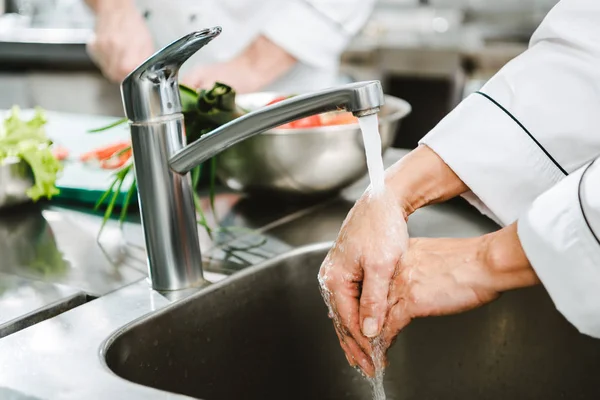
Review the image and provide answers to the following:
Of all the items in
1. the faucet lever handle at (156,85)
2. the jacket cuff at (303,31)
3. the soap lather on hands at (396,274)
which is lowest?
the soap lather on hands at (396,274)

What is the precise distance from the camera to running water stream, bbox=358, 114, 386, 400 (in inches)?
25.5

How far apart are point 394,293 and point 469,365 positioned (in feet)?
0.85

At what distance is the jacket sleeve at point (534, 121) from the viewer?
820 millimetres

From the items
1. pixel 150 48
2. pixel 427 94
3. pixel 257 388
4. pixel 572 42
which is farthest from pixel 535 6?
pixel 257 388

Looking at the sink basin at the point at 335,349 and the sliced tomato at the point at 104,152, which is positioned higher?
the sliced tomato at the point at 104,152

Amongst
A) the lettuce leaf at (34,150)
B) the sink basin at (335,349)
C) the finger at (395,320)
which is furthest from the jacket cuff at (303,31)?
the finger at (395,320)

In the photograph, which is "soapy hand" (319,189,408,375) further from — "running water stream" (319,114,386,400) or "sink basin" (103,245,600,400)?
"sink basin" (103,245,600,400)

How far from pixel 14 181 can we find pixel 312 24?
0.94 meters

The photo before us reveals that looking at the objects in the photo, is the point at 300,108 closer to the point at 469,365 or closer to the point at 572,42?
the point at 572,42

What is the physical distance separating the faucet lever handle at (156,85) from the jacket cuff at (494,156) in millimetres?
308

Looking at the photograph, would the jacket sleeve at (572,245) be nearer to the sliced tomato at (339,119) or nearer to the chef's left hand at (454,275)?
the chef's left hand at (454,275)

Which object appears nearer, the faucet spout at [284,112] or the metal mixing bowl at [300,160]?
the faucet spout at [284,112]

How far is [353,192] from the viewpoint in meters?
1.21

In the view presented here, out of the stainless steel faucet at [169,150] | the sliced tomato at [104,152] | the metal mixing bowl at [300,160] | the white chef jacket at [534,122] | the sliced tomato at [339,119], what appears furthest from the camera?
the sliced tomato at [104,152]
